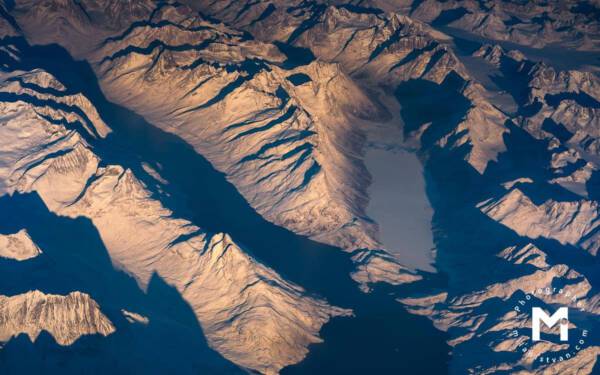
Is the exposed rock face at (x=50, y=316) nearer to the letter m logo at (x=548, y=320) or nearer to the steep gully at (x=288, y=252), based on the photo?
the steep gully at (x=288, y=252)

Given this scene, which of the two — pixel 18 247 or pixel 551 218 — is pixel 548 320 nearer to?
pixel 551 218

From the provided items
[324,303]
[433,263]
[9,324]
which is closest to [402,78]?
[433,263]

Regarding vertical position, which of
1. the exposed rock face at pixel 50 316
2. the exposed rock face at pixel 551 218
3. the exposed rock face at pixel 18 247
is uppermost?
the exposed rock face at pixel 551 218

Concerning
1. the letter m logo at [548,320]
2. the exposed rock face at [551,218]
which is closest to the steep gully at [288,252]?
the letter m logo at [548,320]

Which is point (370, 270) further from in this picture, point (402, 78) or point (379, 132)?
point (402, 78)

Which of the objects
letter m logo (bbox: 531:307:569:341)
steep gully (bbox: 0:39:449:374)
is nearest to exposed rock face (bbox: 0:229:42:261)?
steep gully (bbox: 0:39:449:374)
